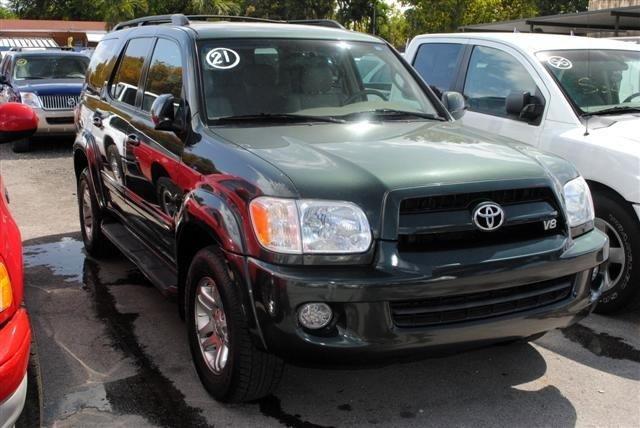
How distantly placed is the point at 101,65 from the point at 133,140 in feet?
5.39

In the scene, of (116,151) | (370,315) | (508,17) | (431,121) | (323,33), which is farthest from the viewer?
(508,17)

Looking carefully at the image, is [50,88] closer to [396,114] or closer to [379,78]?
[379,78]

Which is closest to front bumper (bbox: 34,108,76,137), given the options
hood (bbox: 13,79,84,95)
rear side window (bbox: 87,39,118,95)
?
hood (bbox: 13,79,84,95)

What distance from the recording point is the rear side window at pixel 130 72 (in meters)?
4.85

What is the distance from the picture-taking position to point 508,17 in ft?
109

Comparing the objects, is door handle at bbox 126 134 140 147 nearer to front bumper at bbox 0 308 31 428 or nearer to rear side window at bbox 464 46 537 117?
front bumper at bbox 0 308 31 428

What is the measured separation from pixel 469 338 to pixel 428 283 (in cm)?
34

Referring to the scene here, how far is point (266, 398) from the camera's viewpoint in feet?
11.7

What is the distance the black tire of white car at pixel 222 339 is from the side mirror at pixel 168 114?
84cm

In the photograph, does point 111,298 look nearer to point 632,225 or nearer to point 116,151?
point 116,151

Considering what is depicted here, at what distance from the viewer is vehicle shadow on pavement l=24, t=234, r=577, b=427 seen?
134 inches

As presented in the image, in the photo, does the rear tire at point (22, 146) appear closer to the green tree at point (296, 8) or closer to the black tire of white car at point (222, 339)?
the black tire of white car at point (222, 339)

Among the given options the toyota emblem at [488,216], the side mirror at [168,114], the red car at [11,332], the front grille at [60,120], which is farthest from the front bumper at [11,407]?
the front grille at [60,120]

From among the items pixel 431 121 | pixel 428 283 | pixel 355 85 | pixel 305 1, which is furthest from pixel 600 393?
pixel 305 1
